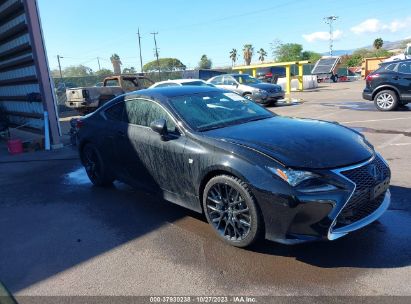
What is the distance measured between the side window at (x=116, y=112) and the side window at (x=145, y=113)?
14 cm

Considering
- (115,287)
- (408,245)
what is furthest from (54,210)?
(408,245)

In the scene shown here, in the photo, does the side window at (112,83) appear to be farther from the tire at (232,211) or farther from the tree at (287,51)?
the tree at (287,51)

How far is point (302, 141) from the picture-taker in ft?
12.5

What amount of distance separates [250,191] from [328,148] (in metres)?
0.85

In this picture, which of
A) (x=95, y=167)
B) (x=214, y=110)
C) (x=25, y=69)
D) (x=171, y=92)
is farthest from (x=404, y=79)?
(x=25, y=69)

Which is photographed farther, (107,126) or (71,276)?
(107,126)

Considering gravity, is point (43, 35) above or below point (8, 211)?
above

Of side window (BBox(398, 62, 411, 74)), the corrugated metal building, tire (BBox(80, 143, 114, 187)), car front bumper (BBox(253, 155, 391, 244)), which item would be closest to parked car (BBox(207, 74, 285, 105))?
side window (BBox(398, 62, 411, 74))

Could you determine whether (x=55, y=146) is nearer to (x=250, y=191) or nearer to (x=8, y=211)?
(x=8, y=211)

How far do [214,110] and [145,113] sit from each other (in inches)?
35.6

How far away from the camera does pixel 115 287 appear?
3348 millimetres

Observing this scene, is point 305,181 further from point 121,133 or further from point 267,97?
point 267,97

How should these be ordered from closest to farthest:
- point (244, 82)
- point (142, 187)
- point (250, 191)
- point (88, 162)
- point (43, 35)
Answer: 1. point (250, 191)
2. point (142, 187)
3. point (88, 162)
4. point (43, 35)
5. point (244, 82)

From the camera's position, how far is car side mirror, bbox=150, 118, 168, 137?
437 centimetres
